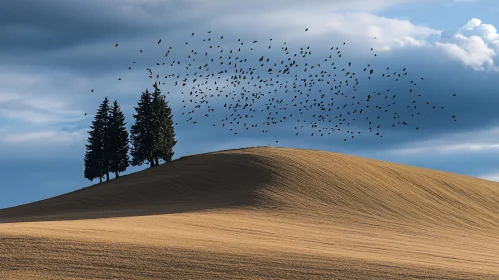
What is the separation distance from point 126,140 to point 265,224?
31375 millimetres

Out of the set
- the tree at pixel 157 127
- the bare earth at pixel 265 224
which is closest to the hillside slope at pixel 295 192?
the bare earth at pixel 265 224

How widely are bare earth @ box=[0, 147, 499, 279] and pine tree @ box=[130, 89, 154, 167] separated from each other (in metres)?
2.94

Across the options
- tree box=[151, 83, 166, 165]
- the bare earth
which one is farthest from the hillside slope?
tree box=[151, 83, 166, 165]

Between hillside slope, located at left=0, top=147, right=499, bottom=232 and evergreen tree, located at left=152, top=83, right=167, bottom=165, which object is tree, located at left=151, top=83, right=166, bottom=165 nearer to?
evergreen tree, located at left=152, top=83, right=167, bottom=165

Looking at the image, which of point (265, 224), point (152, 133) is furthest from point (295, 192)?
point (152, 133)

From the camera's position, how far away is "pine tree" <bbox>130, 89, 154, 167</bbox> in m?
65.8

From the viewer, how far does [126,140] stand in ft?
220

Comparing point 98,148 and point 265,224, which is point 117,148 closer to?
point 98,148

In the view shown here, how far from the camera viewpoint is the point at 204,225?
120 feet

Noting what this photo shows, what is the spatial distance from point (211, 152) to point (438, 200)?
2370cm

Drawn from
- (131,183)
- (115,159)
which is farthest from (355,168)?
(115,159)

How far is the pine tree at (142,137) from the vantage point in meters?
65.8

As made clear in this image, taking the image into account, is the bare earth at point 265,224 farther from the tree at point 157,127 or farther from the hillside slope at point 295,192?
the tree at point 157,127

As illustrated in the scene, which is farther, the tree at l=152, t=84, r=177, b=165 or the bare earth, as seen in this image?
the tree at l=152, t=84, r=177, b=165
